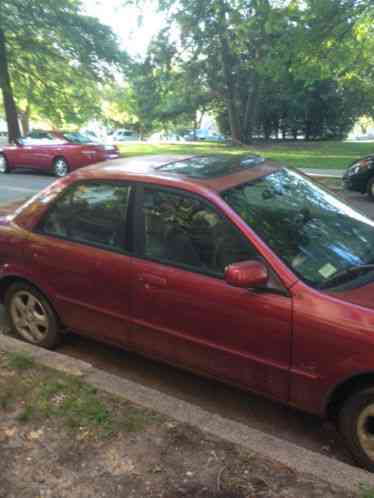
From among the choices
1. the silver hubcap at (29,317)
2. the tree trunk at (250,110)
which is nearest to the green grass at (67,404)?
the silver hubcap at (29,317)

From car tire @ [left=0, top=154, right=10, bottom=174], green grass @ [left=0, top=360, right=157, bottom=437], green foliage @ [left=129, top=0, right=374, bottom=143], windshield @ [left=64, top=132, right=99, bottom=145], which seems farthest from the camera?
car tire @ [left=0, top=154, right=10, bottom=174]

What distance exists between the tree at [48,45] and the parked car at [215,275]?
18.3 meters

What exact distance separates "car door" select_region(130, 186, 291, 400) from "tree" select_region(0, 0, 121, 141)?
62.8 ft

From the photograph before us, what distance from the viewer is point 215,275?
9.71ft

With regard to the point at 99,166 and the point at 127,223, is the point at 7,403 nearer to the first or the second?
the point at 127,223

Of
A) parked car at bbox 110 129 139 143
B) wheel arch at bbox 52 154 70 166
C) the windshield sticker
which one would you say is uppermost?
the windshield sticker

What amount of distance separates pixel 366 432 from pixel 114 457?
1331 millimetres

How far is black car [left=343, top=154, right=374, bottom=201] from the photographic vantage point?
33.5ft

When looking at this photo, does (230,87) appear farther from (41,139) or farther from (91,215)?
(91,215)

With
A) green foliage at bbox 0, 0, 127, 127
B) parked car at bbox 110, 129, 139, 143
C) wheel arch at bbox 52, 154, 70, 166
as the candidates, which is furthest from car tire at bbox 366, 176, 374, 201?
parked car at bbox 110, 129, 139, 143

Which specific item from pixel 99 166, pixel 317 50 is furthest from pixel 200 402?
pixel 317 50

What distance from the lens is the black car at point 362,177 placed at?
10203 mm

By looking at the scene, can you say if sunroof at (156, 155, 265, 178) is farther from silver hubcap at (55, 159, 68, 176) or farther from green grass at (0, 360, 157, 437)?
silver hubcap at (55, 159, 68, 176)

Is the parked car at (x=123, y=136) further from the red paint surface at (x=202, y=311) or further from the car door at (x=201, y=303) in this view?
the car door at (x=201, y=303)
